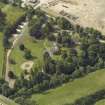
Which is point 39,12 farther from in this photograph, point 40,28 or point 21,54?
point 21,54

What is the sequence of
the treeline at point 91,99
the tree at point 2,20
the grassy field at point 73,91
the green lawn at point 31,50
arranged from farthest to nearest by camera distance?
the tree at point 2,20 < the green lawn at point 31,50 < the grassy field at point 73,91 < the treeline at point 91,99

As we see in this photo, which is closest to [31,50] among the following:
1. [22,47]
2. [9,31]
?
[22,47]

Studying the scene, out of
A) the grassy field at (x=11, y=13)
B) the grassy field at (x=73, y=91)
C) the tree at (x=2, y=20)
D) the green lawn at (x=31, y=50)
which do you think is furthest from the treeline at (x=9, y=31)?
the grassy field at (x=73, y=91)

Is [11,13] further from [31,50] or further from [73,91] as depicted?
[73,91]

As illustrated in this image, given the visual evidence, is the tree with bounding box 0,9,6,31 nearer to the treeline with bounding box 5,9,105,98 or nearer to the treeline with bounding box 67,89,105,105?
the treeline with bounding box 5,9,105,98

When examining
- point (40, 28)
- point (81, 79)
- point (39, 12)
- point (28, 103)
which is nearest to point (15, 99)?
point (28, 103)

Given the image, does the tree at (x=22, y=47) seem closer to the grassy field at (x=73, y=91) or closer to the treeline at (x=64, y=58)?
the treeline at (x=64, y=58)

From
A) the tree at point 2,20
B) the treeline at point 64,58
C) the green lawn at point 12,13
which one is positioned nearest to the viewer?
the treeline at point 64,58
